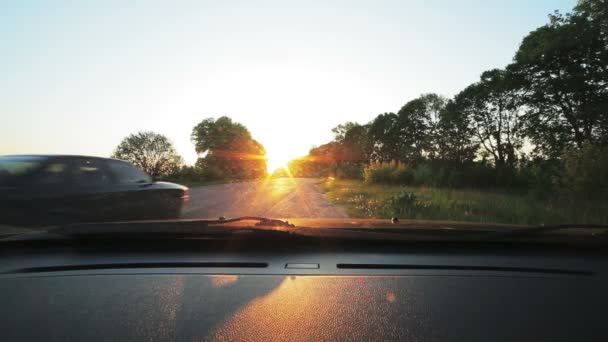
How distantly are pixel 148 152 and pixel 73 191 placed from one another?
4643cm

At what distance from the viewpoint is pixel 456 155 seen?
40.5 m

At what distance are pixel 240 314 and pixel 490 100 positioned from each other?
41.8 metres

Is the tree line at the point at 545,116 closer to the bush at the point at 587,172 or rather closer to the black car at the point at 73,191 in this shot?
the bush at the point at 587,172

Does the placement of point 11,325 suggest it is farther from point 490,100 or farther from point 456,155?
point 456,155

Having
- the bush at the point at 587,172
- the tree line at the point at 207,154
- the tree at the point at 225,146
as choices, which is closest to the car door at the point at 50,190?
the bush at the point at 587,172

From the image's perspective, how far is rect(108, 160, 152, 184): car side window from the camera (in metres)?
5.73

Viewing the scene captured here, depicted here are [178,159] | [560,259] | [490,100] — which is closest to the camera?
[560,259]

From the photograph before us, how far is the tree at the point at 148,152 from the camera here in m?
45.1

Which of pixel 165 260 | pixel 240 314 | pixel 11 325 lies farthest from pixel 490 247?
pixel 11 325

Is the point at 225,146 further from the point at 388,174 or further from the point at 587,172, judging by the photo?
the point at 587,172

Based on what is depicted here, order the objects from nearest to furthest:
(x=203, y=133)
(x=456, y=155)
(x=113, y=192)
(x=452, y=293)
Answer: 1. (x=452, y=293)
2. (x=113, y=192)
3. (x=456, y=155)
4. (x=203, y=133)

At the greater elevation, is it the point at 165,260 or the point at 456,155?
the point at 456,155

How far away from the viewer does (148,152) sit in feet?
151

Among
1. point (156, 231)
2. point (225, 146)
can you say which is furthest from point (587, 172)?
point (225, 146)
